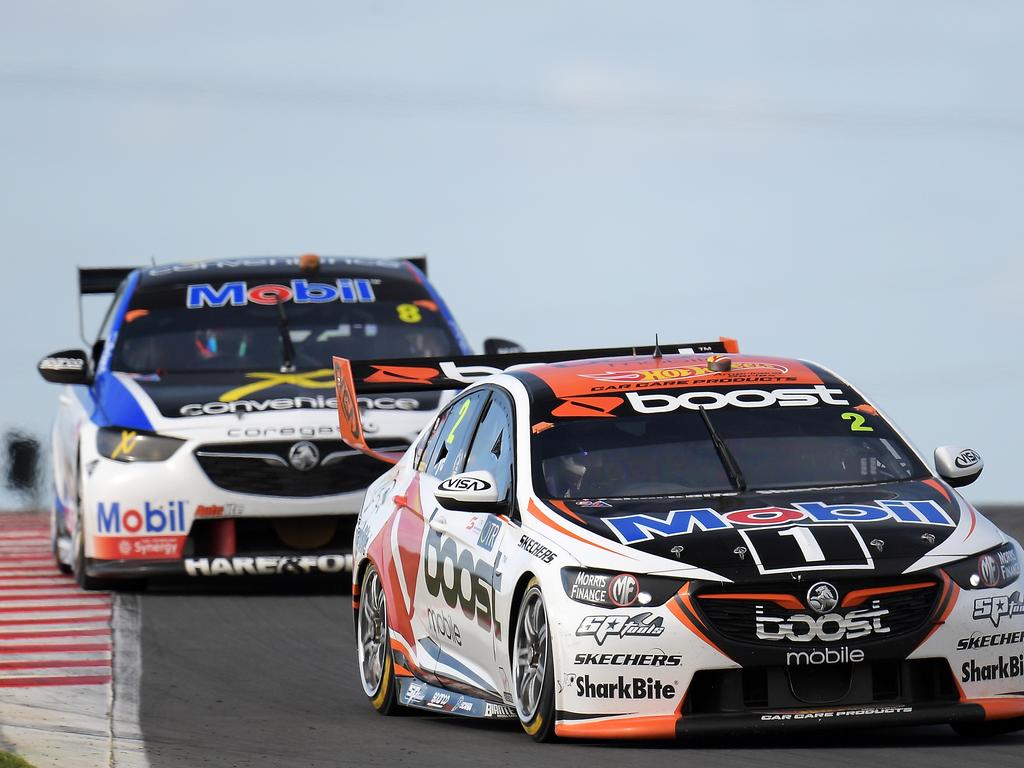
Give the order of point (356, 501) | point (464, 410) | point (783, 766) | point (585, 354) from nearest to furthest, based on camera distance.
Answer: point (783, 766), point (464, 410), point (585, 354), point (356, 501)

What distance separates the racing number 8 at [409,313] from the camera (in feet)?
55.0

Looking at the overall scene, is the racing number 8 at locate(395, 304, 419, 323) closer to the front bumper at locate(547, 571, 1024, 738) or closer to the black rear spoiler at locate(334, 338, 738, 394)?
the black rear spoiler at locate(334, 338, 738, 394)

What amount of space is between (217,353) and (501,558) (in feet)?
24.9

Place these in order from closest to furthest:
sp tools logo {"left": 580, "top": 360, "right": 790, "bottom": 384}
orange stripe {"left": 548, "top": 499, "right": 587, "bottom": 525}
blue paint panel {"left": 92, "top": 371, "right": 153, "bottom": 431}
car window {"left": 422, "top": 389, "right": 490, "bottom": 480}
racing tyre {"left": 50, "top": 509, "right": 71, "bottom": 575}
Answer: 1. orange stripe {"left": 548, "top": 499, "right": 587, "bottom": 525}
2. sp tools logo {"left": 580, "top": 360, "right": 790, "bottom": 384}
3. car window {"left": 422, "top": 389, "right": 490, "bottom": 480}
4. blue paint panel {"left": 92, "top": 371, "right": 153, "bottom": 431}
5. racing tyre {"left": 50, "top": 509, "right": 71, "bottom": 575}

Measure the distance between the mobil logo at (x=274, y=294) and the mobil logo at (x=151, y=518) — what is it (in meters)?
1.92

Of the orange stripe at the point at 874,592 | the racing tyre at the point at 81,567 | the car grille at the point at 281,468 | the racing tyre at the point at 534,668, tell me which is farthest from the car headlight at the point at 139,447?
the orange stripe at the point at 874,592

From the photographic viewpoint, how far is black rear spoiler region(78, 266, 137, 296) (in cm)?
1811

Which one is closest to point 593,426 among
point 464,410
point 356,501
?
point 464,410

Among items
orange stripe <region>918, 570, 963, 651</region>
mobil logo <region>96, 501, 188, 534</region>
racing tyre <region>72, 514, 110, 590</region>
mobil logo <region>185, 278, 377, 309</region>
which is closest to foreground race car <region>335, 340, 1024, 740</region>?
orange stripe <region>918, 570, 963, 651</region>

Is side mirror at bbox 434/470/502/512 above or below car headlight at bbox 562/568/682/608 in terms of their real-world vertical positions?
above

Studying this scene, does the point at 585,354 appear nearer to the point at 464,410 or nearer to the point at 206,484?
the point at 464,410

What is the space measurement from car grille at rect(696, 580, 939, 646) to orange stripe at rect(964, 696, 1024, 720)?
15.1 inches

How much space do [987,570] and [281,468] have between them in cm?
746

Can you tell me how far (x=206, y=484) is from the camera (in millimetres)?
15148
